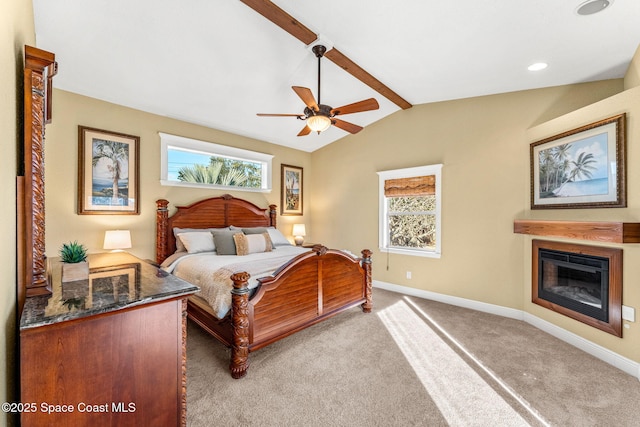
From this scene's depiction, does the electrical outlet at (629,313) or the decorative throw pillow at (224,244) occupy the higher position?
the decorative throw pillow at (224,244)

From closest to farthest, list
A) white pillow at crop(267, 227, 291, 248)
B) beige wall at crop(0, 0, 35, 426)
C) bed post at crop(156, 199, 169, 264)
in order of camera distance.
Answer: beige wall at crop(0, 0, 35, 426) < bed post at crop(156, 199, 169, 264) < white pillow at crop(267, 227, 291, 248)

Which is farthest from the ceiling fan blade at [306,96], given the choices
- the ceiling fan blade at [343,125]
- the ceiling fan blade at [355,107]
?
the ceiling fan blade at [343,125]

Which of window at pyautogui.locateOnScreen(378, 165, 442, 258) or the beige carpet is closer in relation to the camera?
the beige carpet

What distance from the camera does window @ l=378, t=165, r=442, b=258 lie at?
4.12 metres

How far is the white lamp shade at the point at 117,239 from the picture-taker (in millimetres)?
3168

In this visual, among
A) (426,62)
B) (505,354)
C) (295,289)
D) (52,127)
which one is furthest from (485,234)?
(52,127)

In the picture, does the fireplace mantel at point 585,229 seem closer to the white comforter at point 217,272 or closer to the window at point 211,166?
the white comforter at point 217,272

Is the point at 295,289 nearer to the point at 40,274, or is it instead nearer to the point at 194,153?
the point at 40,274

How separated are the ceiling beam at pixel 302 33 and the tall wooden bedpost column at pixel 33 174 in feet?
5.13

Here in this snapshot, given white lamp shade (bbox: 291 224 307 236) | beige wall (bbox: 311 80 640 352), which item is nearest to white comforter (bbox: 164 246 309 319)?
white lamp shade (bbox: 291 224 307 236)

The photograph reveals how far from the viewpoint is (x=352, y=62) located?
3002mm

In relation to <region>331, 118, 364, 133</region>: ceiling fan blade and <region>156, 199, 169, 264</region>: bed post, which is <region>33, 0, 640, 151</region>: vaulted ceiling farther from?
<region>156, 199, 169, 264</region>: bed post

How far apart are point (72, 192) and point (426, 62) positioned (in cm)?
417

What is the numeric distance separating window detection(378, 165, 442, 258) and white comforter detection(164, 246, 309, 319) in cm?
206
